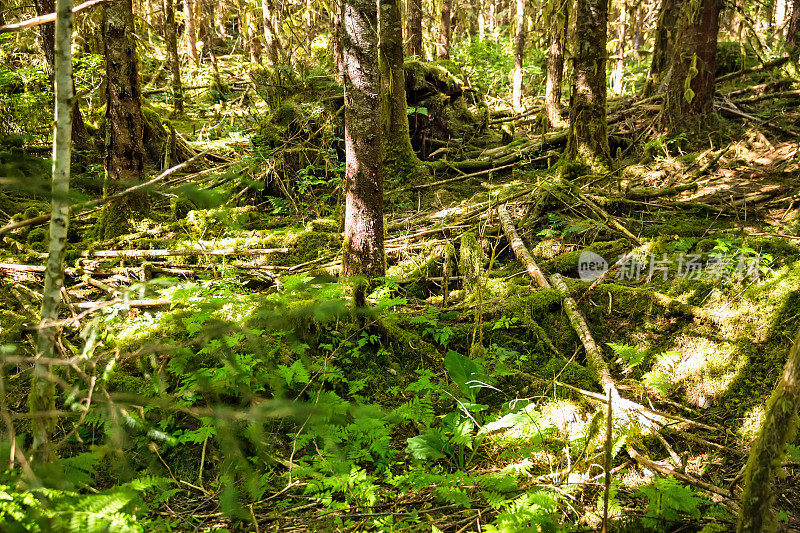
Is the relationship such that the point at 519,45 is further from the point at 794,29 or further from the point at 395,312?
the point at 395,312

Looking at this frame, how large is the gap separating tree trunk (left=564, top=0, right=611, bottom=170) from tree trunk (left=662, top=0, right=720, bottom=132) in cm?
169

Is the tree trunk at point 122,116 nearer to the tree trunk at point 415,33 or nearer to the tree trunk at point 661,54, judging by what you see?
the tree trunk at point 415,33

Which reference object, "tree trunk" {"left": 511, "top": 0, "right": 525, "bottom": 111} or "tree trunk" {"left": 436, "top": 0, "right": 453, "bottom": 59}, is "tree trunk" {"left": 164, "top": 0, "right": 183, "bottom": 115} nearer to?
"tree trunk" {"left": 436, "top": 0, "right": 453, "bottom": 59}

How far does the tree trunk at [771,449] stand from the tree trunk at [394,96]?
7217 millimetres

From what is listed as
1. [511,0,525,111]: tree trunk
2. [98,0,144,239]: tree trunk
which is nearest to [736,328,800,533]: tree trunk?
[98,0,144,239]: tree trunk

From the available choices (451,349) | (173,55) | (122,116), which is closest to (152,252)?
(122,116)

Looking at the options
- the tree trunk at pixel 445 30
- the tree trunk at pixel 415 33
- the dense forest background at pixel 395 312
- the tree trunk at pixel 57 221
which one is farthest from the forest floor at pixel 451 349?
the tree trunk at pixel 445 30

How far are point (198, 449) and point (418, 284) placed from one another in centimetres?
282

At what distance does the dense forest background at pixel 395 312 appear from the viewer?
193 cm

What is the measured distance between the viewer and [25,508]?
1583 mm

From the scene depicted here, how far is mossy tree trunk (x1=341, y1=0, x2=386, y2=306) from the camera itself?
434 cm

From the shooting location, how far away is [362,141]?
4.54 m

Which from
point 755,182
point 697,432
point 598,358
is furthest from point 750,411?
point 755,182

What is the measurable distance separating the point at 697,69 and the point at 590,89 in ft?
→ 7.24
